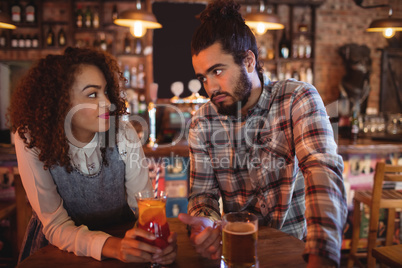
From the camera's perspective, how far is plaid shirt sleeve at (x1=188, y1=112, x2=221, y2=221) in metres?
1.58

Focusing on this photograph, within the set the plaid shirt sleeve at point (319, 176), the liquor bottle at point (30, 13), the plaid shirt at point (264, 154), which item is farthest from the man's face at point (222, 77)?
the liquor bottle at point (30, 13)

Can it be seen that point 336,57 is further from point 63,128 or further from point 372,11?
point 63,128

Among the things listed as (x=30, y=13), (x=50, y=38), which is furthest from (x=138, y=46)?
(x=30, y=13)

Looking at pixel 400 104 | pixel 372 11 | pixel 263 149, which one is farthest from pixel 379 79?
pixel 263 149

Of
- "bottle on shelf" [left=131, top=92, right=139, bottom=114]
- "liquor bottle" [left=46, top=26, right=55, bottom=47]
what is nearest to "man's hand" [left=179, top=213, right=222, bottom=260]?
"bottle on shelf" [left=131, top=92, right=139, bottom=114]

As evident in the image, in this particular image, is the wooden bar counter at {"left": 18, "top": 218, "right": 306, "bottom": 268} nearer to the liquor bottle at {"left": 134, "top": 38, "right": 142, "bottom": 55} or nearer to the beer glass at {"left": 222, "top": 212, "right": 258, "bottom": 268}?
the beer glass at {"left": 222, "top": 212, "right": 258, "bottom": 268}

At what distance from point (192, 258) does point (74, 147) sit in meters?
0.81

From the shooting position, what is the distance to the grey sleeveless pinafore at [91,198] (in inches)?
59.4

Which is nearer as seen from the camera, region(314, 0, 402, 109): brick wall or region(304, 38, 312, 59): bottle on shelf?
region(304, 38, 312, 59): bottle on shelf

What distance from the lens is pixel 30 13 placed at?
5.14 metres

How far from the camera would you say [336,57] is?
589 cm

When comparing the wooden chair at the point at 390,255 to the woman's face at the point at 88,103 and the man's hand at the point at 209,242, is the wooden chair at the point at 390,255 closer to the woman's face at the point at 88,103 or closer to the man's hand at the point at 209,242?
the man's hand at the point at 209,242

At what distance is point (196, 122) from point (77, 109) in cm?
58

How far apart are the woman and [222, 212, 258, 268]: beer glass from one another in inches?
26.1
